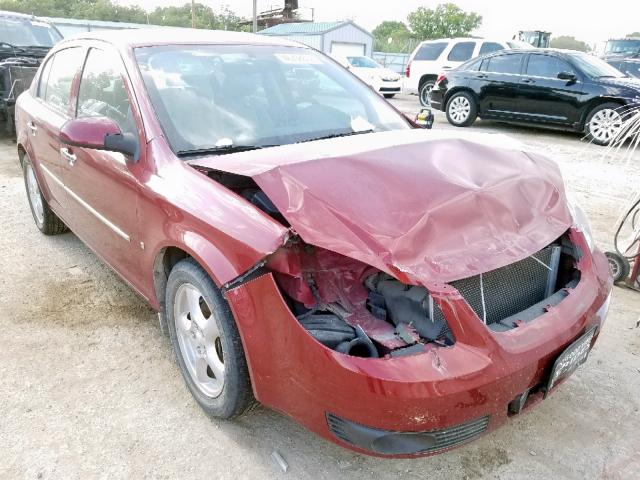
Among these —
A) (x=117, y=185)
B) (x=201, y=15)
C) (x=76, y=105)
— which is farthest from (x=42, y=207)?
(x=201, y=15)

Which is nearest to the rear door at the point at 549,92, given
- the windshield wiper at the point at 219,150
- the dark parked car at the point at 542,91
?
the dark parked car at the point at 542,91

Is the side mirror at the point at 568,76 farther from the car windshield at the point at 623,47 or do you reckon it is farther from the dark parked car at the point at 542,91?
the car windshield at the point at 623,47

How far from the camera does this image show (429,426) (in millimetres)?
1694

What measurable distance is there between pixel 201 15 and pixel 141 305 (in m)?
67.2

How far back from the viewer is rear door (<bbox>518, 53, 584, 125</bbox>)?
934 centimetres

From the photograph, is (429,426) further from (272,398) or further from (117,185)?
(117,185)

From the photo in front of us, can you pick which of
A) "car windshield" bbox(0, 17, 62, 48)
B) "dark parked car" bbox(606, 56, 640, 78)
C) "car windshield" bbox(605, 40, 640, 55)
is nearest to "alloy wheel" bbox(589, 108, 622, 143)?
"dark parked car" bbox(606, 56, 640, 78)

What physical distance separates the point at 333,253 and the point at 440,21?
60.9 m

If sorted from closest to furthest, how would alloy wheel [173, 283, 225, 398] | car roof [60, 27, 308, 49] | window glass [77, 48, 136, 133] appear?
alloy wheel [173, 283, 225, 398]
window glass [77, 48, 136, 133]
car roof [60, 27, 308, 49]

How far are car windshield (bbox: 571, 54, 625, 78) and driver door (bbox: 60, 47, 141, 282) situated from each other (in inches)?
349

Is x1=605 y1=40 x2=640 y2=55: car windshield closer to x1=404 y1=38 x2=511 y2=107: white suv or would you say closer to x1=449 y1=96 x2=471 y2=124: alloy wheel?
x1=404 y1=38 x2=511 y2=107: white suv

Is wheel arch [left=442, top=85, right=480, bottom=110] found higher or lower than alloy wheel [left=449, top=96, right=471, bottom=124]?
higher

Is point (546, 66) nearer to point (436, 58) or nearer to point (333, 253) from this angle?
point (436, 58)

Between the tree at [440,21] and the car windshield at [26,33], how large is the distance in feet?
171
